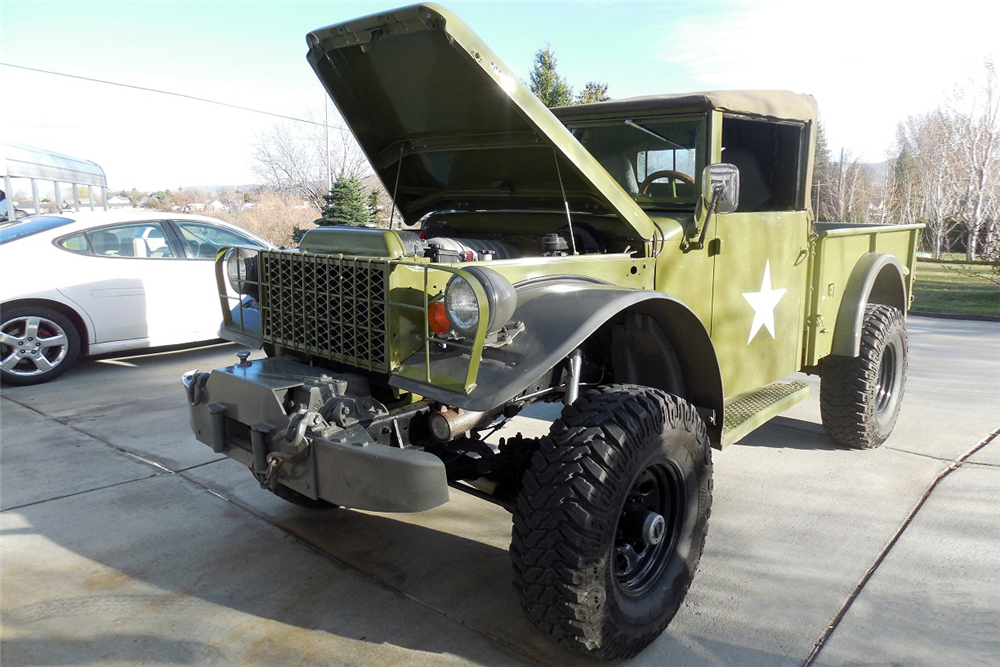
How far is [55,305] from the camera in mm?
6457

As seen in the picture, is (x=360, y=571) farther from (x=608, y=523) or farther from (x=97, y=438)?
(x=97, y=438)

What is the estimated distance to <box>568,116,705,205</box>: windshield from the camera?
3574 millimetres

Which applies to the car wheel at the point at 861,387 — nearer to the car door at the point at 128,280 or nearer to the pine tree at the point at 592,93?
the car door at the point at 128,280

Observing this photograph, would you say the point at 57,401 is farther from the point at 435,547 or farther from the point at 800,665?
the point at 800,665

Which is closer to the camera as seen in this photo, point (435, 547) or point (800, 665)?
point (800, 665)

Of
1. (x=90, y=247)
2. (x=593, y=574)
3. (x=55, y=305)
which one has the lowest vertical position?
(x=593, y=574)

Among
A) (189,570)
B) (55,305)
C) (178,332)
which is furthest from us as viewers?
(178,332)

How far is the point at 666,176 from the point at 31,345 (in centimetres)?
547

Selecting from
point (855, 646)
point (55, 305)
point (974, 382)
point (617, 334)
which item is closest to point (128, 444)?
point (55, 305)

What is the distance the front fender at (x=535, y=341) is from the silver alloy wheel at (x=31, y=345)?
5.11 meters

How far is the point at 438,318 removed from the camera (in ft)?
8.44

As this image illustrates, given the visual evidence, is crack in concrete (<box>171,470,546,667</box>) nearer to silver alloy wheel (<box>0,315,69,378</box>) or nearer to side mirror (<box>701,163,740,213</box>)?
side mirror (<box>701,163,740,213</box>)

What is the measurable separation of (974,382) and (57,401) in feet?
25.2

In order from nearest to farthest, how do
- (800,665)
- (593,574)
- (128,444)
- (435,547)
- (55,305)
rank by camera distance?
(593,574)
(800,665)
(435,547)
(128,444)
(55,305)
